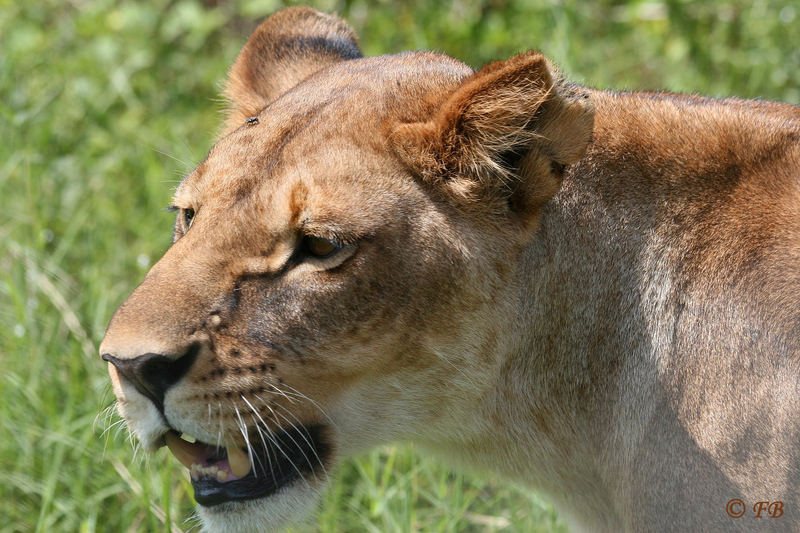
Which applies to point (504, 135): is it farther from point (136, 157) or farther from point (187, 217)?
point (136, 157)

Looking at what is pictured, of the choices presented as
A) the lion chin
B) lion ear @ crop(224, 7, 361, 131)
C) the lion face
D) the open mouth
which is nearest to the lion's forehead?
the lion face

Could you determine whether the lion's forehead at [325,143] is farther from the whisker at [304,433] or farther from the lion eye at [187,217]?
the whisker at [304,433]

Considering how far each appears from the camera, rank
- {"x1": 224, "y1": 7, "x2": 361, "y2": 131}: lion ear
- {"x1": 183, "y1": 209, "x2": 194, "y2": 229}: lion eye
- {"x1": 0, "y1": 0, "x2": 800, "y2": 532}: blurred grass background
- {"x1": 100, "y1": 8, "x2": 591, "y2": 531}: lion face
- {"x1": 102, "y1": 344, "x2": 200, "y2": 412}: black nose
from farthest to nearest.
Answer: {"x1": 0, "y1": 0, "x2": 800, "y2": 532}: blurred grass background
{"x1": 224, "y1": 7, "x2": 361, "y2": 131}: lion ear
{"x1": 183, "y1": 209, "x2": 194, "y2": 229}: lion eye
{"x1": 100, "y1": 8, "x2": 591, "y2": 531}: lion face
{"x1": 102, "y1": 344, "x2": 200, "y2": 412}: black nose

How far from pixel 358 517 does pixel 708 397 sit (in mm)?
1624

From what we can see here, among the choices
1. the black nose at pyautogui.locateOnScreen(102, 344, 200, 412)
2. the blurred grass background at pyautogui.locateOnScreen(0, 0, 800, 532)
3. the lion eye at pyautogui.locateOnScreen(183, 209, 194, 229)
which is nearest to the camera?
the black nose at pyautogui.locateOnScreen(102, 344, 200, 412)

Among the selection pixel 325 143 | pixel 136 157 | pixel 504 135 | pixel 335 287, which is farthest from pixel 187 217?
pixel 136 157

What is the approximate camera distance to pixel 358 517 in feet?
12.4

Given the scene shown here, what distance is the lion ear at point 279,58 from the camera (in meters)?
3.33

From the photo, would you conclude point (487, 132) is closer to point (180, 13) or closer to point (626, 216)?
point (626, 216)

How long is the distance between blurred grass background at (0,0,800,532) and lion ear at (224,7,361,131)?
0.30 metres

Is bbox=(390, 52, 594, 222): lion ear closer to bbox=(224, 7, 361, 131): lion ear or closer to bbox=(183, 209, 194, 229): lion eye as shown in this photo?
bbox=(183, 209, 194, 229): lion eye

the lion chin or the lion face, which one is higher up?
the lion face

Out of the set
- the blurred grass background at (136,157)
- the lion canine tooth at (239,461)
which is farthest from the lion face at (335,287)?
the blurred grass background at (136,157)

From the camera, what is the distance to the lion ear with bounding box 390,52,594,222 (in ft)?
8.23
